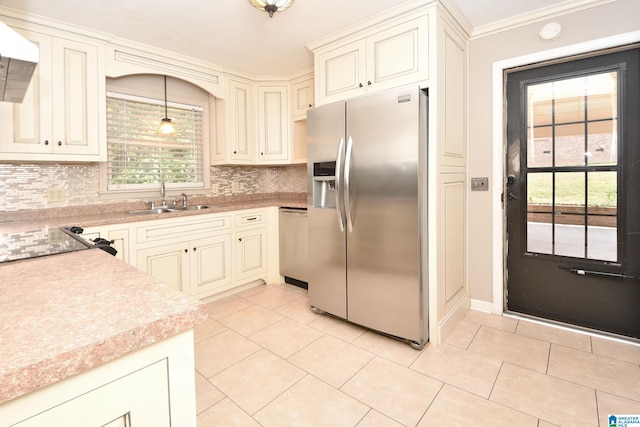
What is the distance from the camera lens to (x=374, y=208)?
2297 millimetres

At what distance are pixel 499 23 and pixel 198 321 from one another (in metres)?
2.98

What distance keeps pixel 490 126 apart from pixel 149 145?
309 cm

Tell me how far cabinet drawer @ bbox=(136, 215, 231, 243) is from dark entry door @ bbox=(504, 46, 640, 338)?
2515 mm

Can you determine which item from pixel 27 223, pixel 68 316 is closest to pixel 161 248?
pixel 27 223

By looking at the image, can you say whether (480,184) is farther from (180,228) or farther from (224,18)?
(180,228)

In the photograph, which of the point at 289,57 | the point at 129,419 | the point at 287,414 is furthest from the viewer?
the point at 289,57

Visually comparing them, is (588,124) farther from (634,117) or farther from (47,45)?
(47,45)

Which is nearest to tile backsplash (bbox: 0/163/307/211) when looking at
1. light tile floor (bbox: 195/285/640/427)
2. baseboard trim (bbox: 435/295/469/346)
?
light tile floor (bbox: 195/285/640/427)

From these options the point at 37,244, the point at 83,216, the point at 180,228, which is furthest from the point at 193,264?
the point at 37,244

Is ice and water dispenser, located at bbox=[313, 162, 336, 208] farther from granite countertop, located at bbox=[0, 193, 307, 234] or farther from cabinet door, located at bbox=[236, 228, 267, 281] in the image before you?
cabinet door, located at bbox=[236, 228, 267, 281]

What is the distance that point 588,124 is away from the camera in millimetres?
2316

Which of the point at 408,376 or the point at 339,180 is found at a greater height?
the point at 339,180

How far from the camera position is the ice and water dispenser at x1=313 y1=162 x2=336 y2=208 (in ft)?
8.47

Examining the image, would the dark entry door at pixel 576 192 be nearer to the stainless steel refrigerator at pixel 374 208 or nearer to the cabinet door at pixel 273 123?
the stainless steel refrigerator at pixel 374 208
